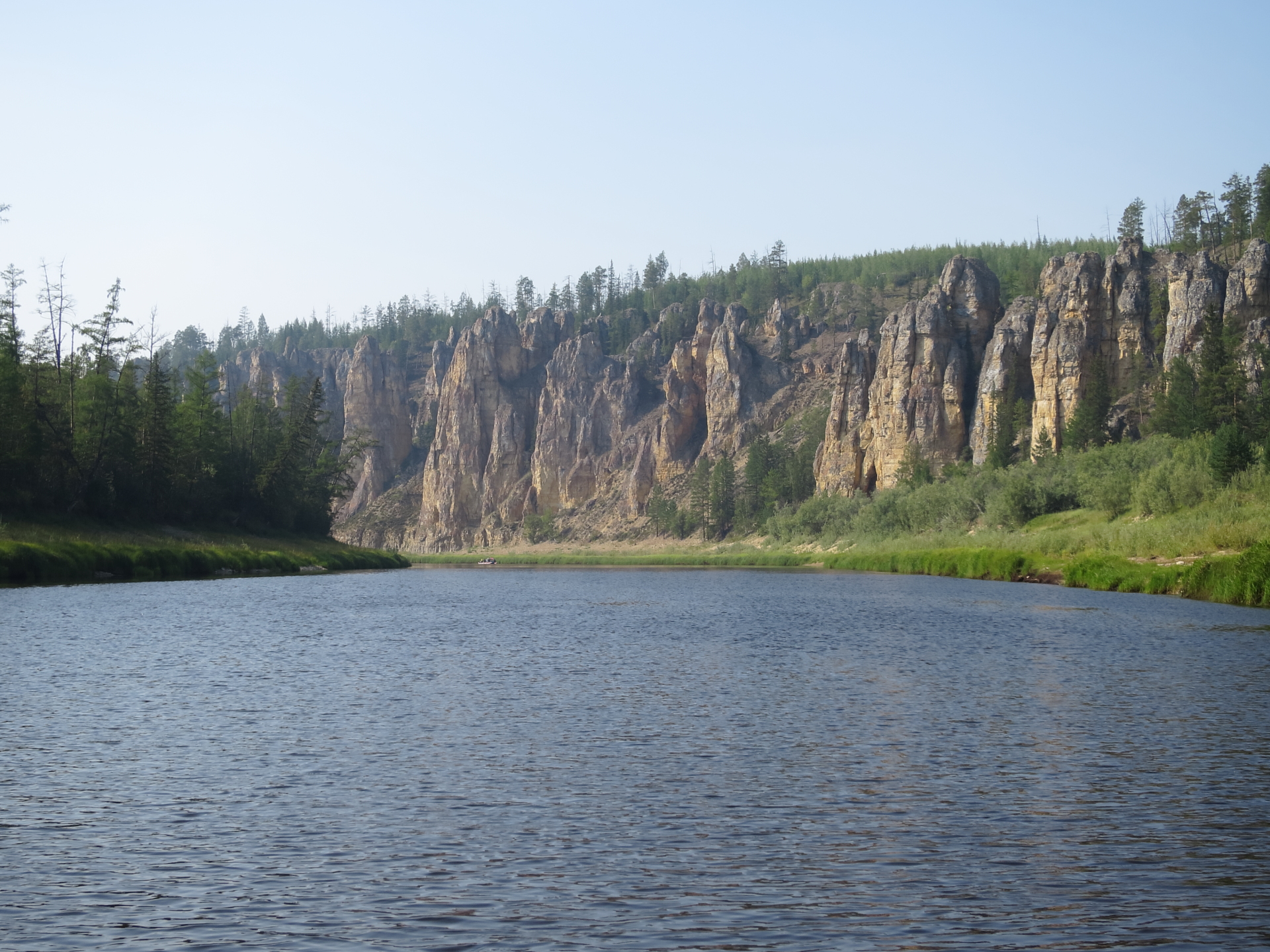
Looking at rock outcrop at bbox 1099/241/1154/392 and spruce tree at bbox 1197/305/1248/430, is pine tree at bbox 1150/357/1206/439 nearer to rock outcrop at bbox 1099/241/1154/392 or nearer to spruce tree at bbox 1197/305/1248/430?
spruce tree at bbox 1197/305/1248/430

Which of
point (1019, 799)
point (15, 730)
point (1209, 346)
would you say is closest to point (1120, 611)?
point (1019, 799)

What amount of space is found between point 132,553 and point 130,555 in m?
0.27

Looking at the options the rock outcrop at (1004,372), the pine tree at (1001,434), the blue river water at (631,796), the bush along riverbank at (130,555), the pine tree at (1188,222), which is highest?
the pine tree at (1188,222)

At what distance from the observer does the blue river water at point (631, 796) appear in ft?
33.8

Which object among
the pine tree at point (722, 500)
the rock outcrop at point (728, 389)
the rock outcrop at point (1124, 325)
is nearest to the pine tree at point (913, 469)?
the rock outcrop at point (1124, 325)

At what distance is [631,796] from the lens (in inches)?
589

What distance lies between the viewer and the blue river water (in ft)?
33.8

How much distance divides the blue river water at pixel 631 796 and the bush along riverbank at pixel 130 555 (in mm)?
21853

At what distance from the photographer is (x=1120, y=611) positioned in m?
44.1

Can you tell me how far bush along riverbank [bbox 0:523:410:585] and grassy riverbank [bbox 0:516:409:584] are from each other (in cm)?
4

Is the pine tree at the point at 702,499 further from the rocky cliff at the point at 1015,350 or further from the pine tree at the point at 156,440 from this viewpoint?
the pine tree at the point at 156,440

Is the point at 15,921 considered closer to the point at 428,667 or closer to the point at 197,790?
the point at 197,790

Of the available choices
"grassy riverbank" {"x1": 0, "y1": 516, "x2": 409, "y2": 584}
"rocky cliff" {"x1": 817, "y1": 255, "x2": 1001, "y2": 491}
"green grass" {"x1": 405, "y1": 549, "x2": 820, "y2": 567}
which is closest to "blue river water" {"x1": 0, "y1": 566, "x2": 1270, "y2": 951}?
"grassy riverbank" {"x1": 0, "y1": 516, "x2": 409, "y2": 584}

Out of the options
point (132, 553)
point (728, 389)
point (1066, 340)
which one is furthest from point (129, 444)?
point (728, 389)
